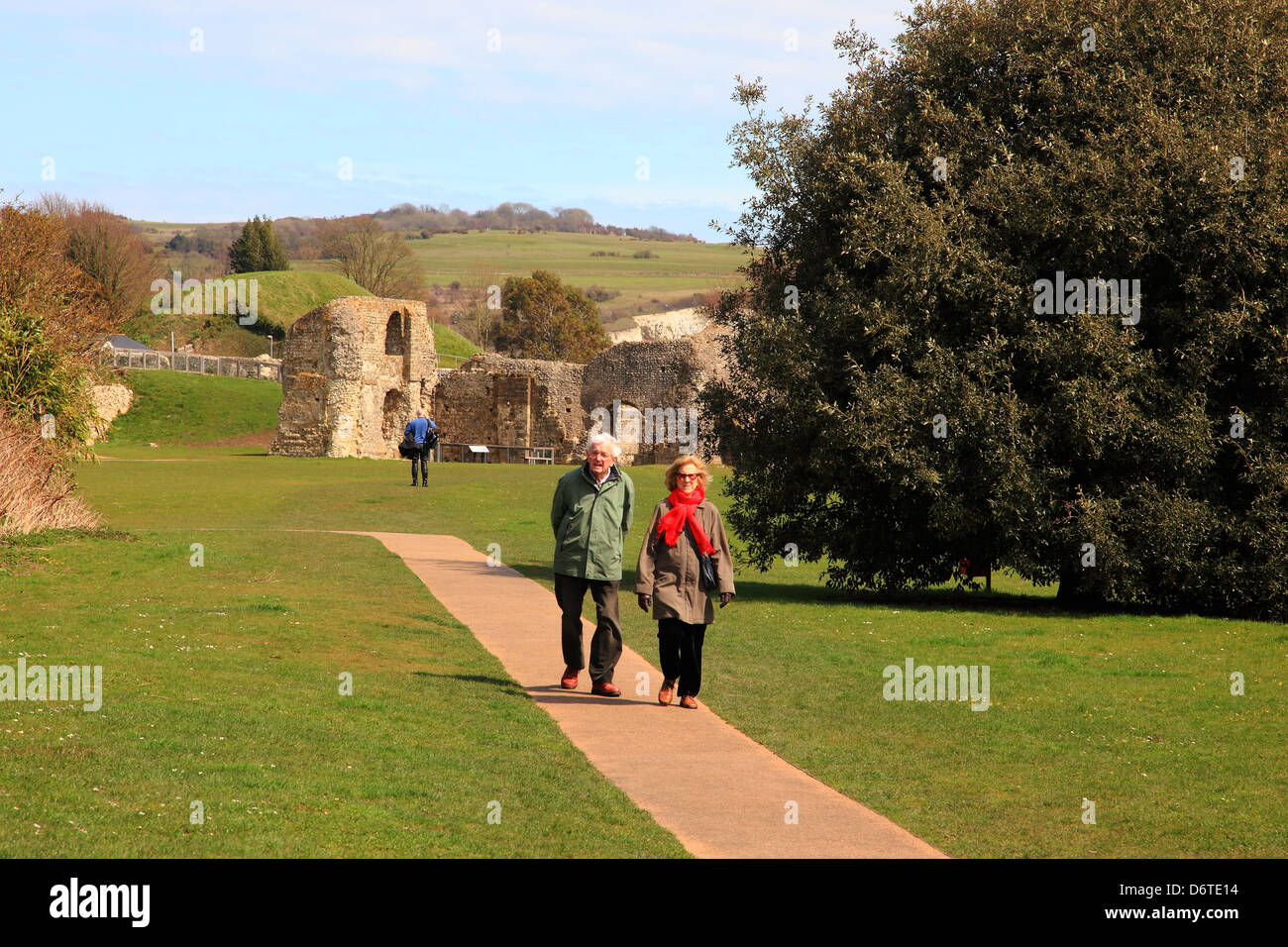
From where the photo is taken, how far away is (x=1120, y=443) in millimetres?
16094

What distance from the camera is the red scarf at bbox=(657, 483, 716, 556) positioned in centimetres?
987

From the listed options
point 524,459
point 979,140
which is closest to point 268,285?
point 524,459

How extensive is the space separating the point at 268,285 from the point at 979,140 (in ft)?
251

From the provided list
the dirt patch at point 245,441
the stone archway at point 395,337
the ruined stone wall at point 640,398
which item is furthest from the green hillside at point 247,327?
the ruined stone wall at point 640,398

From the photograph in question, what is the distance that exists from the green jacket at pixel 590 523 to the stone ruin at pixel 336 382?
134 feet

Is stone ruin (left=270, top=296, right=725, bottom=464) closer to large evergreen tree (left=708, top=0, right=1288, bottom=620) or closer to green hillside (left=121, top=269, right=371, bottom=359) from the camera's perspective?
green hillside (left=121, top=269, right=371, bottom=359)

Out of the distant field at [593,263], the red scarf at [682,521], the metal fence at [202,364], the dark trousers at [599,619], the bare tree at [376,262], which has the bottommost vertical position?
the dark trousers at [599,619]

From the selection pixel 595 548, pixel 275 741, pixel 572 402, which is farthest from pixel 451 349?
pixel 275 741

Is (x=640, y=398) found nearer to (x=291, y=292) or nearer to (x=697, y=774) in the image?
(x=291, y=292)

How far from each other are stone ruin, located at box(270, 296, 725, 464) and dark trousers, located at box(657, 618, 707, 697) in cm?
3888

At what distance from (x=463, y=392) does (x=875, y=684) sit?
48203mm

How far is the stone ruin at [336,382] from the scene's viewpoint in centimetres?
4994

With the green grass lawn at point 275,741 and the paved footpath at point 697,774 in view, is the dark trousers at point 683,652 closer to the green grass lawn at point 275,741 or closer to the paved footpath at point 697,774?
the paved footpath at point 697,774
